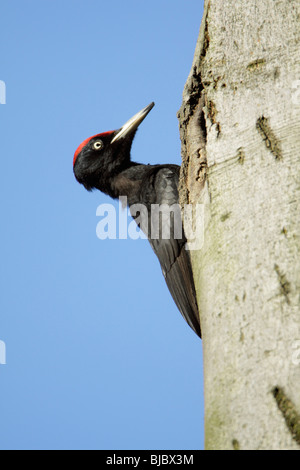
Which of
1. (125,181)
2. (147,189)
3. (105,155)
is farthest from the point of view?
(105,155)

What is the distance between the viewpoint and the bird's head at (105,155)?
494cm

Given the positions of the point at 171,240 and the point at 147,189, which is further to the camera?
the point at 147,189

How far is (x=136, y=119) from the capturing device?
4.94 m

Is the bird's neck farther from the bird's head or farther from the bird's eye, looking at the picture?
the bird's eye

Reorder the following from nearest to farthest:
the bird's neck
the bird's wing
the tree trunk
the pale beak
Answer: the tree trunk, the bird's wing, the bird's neck, the pale beak

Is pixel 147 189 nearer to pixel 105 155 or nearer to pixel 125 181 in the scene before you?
pixel 125 181

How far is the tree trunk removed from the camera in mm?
1549

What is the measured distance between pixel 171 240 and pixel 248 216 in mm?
2108

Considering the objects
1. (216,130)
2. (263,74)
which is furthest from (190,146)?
(263,74)

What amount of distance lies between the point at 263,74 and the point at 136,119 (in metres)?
2.87

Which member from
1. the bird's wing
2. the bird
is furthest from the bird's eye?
the bird's wing

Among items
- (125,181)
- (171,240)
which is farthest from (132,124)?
(171,240)

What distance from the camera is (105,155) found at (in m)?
4.96
